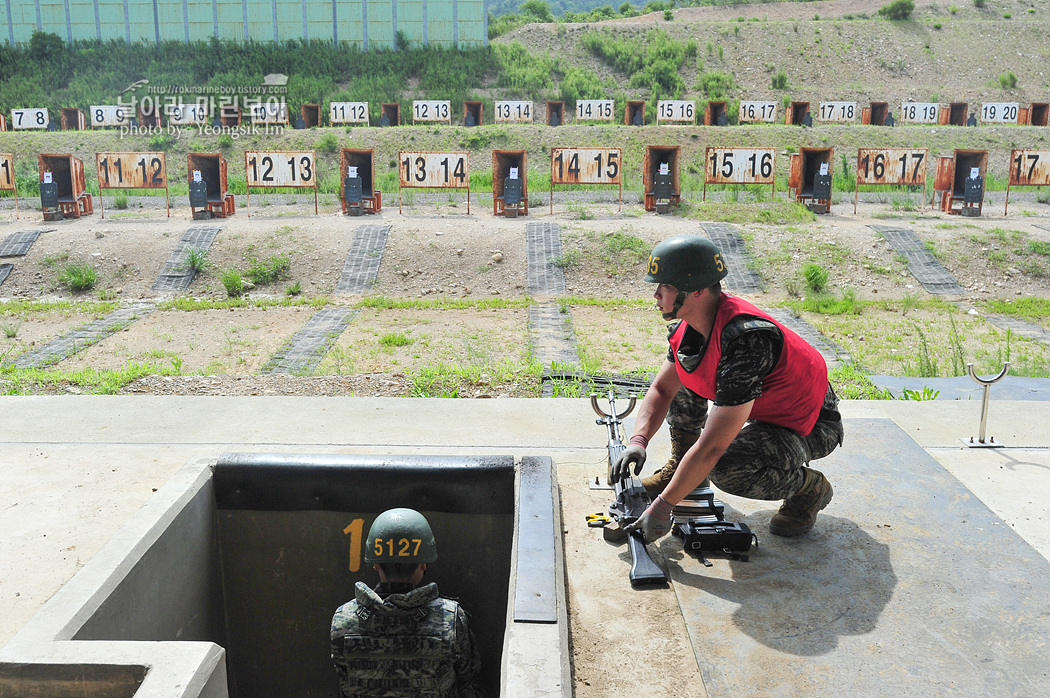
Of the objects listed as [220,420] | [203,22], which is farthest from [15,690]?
[203,22]

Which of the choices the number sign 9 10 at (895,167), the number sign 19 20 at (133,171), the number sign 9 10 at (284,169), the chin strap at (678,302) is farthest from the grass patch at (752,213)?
the chin strap at (678,302)

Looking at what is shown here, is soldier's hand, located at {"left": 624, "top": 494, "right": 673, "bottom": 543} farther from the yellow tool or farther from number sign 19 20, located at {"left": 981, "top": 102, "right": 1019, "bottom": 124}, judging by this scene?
number sign 19 20, located at {"left": 981, "top": 102, "right": 1019, "bottom": 124}

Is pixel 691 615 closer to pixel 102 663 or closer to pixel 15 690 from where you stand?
pixel 102 663

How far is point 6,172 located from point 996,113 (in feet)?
115

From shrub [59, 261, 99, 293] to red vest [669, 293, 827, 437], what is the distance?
14.2 meters

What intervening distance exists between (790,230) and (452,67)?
2762cm

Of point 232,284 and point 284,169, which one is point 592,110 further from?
point 232,284

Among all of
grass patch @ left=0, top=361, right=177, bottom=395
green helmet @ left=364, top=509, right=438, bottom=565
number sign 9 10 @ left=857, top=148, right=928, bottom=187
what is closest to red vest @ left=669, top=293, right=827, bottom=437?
green helmet @ left=364, top=509, right=438, bottom=565

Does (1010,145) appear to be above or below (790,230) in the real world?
above

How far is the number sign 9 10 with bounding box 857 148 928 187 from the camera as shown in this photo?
837 inches

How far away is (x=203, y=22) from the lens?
1731 inches

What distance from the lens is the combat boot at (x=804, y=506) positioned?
3.63m

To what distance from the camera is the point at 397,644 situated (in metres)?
3.01

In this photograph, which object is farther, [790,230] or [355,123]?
[355,123]
